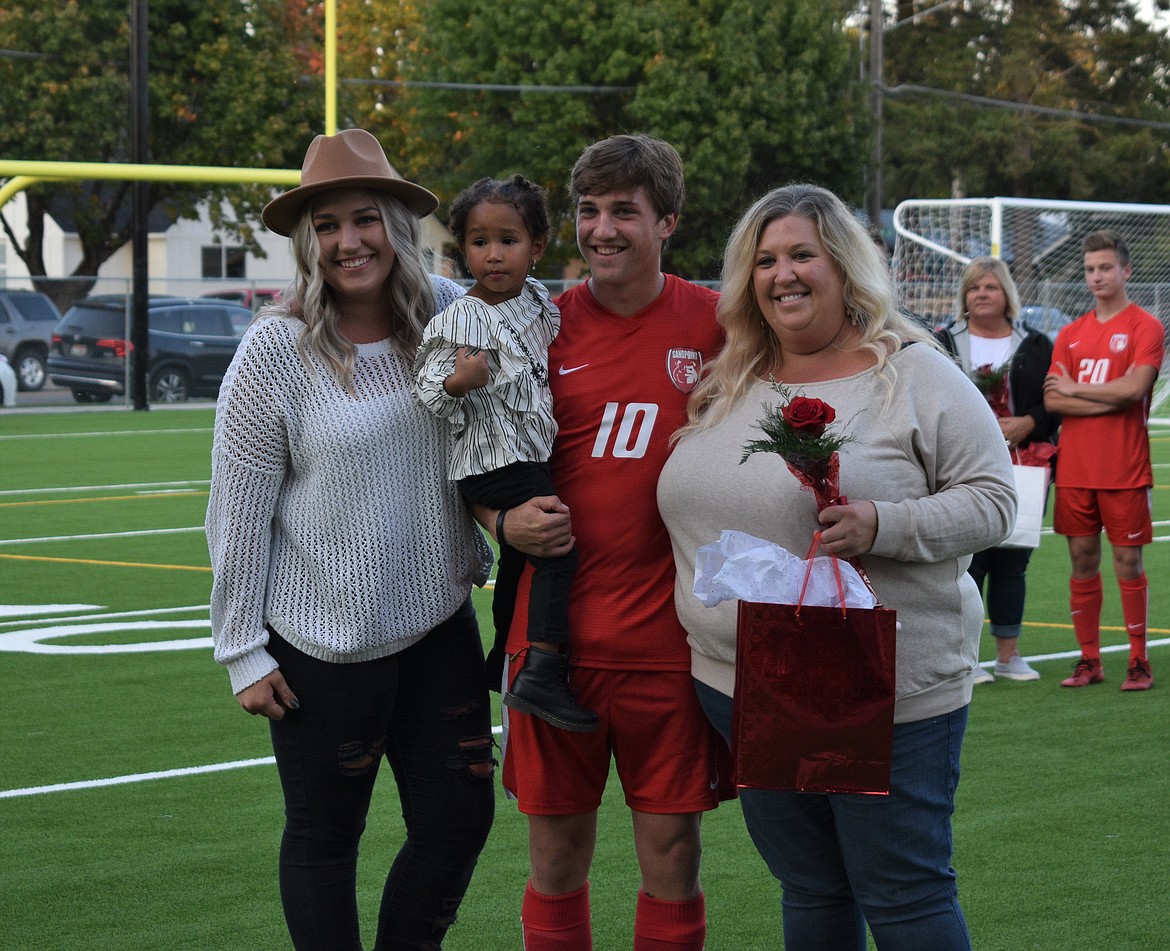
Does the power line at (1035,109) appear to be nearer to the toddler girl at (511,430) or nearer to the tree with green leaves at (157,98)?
the tree with green leaves at (157,98)

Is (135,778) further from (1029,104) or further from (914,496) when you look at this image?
(1029,104)

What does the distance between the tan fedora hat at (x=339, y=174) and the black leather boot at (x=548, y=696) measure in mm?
1092

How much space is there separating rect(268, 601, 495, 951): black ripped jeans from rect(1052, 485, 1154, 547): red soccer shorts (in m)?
4.76

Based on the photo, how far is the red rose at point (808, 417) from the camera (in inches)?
121

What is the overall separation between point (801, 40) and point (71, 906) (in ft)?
116

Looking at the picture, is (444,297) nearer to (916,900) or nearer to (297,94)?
(916,900)

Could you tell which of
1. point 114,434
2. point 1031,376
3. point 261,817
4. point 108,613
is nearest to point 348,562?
point 261,817

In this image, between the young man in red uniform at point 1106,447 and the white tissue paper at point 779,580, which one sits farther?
the young man in red uniform at point 1106,447

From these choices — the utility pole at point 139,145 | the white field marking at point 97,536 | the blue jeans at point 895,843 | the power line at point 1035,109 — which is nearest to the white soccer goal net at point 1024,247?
the white field marking at point 97,536

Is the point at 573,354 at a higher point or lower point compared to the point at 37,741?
higher

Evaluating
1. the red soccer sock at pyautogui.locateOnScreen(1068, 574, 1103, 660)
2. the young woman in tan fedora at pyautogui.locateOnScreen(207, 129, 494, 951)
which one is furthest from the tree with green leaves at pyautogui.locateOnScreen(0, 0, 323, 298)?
the young woman in tan fedora at pyautogui.locateOnScreen(207, 129, 494, 951)

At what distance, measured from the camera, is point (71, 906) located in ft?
15.9

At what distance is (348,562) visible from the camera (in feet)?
12.1

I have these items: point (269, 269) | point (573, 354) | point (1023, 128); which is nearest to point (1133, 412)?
point (573, 354)
